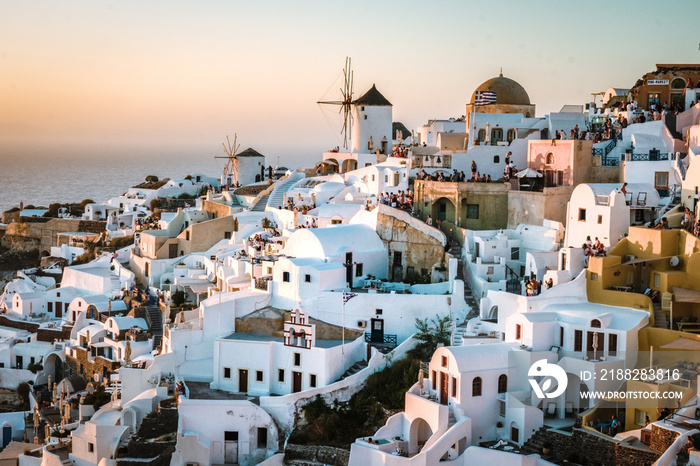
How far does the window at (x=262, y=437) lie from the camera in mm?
29812

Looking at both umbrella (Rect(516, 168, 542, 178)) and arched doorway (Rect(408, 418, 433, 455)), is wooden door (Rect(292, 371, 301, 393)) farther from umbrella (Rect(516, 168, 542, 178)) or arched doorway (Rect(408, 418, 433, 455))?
umbrella (Rect(516, 168, 542, 178))

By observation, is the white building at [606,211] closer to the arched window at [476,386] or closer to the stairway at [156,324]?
the arched window at [476,386]

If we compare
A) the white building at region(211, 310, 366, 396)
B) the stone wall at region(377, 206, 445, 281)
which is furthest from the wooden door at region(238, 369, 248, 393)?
the stone wall at region(377, 206, 445, 281)

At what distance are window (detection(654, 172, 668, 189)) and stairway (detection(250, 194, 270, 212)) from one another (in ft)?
64.9

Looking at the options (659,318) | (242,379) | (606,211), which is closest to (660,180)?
(606,211)

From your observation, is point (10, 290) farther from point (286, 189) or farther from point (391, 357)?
point (391, 357)

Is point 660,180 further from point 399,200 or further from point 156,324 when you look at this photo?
point 156,324

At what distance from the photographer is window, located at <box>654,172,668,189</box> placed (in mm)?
33916

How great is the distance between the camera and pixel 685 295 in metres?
27.6

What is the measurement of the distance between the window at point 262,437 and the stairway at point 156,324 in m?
8.69

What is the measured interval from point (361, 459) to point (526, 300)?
686 cm

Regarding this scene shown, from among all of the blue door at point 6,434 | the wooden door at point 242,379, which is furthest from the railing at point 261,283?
the blue door at point 6,434

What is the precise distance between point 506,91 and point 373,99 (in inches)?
358

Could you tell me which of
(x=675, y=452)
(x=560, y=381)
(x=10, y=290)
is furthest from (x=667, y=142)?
(x=10, y=290)
